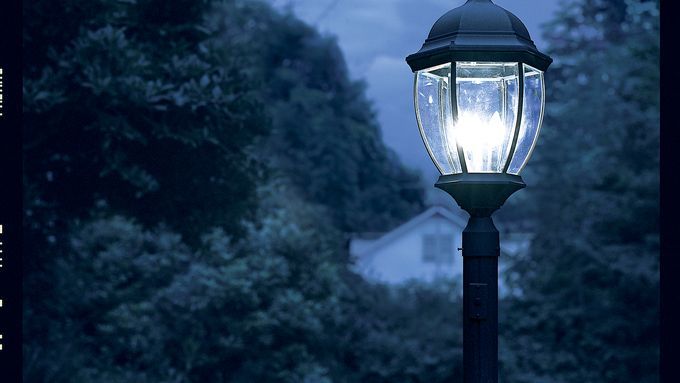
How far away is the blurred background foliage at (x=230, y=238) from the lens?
11414mm

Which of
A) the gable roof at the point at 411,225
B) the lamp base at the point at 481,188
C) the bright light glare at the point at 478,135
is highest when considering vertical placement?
the gable roof at the point at 411,225

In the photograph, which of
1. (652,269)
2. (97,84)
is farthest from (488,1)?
(652,269)

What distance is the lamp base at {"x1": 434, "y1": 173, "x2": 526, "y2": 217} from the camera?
3682 mm

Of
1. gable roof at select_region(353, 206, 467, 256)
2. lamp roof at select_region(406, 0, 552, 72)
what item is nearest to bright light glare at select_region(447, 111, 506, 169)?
lamp roof at select_region(406, 0, 552, 72)

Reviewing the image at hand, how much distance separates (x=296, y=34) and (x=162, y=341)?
25.7m

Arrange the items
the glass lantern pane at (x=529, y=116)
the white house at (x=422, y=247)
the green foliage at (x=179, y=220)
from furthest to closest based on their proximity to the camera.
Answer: the white house at (x=422, y=247)
the green foliage at (x=179, y=220)
the glass lantern pane at (x=529, y=116)

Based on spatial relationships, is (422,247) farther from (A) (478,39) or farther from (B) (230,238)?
(A) (478,39)

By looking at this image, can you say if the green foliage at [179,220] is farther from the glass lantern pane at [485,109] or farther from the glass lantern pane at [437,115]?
the glass lantern pane at [485,109]

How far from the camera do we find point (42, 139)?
11242mm

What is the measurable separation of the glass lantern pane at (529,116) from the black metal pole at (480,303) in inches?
12.3

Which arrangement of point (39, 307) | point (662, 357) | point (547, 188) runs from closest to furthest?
point (662, 357) < point (39, 307) < point (547, 188)

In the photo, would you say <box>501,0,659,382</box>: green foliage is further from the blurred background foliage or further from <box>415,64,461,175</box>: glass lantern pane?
<box>415,64,461,175</box>: glass lantern pane

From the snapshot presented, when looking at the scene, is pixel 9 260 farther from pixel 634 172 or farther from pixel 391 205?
pixel 391 205

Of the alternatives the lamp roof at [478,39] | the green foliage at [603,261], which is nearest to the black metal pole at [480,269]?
the lamp roof at [478,39]
